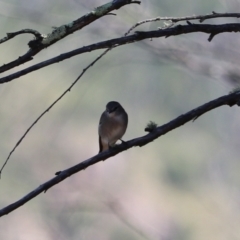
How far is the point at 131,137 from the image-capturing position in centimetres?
1911

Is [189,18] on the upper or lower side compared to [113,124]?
lower

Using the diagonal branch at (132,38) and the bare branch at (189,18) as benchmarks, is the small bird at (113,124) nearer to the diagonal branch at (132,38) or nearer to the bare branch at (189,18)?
the bare branch at (189,18)

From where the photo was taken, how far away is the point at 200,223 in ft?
64.3

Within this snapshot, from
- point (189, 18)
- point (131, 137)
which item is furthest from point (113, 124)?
point (131, 137)

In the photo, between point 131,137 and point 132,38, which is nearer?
point 132,38

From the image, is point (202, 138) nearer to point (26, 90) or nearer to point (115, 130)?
point (26, 90)

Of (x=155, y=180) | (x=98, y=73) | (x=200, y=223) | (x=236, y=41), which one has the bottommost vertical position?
(x=98, y=73)

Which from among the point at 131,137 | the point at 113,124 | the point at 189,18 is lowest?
the point at 189,18

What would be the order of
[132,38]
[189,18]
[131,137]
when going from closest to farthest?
[132,38] < [189,18] < [131,137]

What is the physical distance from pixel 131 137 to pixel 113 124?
1344 cm

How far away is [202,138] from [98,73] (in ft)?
49.8

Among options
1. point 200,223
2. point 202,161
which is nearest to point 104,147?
point 200,223

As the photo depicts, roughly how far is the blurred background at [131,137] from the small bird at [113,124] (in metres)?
0.48

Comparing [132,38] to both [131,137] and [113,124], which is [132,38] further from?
[131,137]
